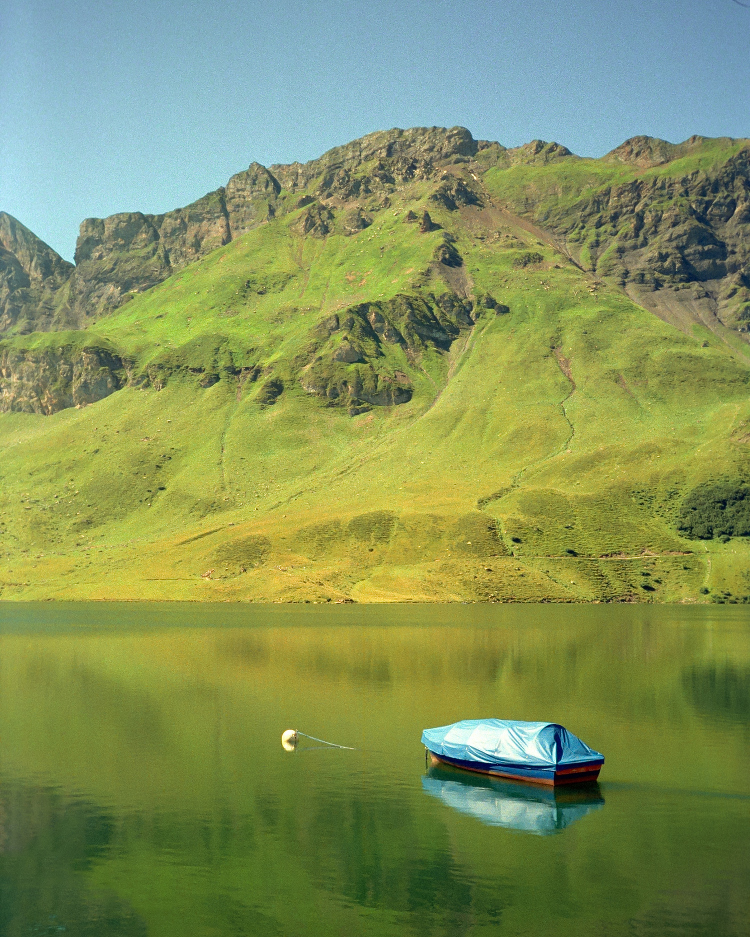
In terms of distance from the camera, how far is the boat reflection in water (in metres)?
43.2

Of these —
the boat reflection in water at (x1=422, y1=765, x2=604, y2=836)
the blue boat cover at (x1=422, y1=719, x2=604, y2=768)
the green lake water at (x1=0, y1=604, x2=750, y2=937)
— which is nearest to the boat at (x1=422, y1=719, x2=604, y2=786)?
the blue boat cover at (x1=422, y1=719, x2=604, y2=768)

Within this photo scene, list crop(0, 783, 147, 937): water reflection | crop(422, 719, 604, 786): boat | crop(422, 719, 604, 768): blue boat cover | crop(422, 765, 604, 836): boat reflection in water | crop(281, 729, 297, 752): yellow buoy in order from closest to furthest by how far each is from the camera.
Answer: crop(0, 783, 147, 937): water reflection → crop(422, 765, 604, 836): boat reflection in water → crop(422, 719, 604, 786): boat → crop(422, 719, 604, 768): blue boat cover → crop(281, 729, 297, 752): yellow buoy

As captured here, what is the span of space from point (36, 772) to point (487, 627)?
349 feet

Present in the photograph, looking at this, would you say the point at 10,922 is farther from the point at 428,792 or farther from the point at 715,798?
the point at 715,798

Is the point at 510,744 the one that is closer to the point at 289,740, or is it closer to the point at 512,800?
the point at 512,800

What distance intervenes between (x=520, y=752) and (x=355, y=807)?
32.2 feet

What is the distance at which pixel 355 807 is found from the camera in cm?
4516

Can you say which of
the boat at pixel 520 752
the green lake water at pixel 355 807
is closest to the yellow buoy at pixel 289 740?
the green lake water at pixel 355 807

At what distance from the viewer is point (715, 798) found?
4641cm

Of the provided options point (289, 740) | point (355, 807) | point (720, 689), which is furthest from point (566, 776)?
point (720, 689)

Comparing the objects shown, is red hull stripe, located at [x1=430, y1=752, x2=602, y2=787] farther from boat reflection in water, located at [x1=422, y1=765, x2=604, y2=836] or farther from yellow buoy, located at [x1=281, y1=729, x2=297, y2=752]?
yellow buoy, located at [x1=281, y1=729, x2=297, y2=752]

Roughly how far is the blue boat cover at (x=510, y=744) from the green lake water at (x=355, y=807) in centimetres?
151

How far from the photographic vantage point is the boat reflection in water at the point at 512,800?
43156 millimetres

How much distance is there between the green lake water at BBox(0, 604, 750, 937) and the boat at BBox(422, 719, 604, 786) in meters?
1.17
